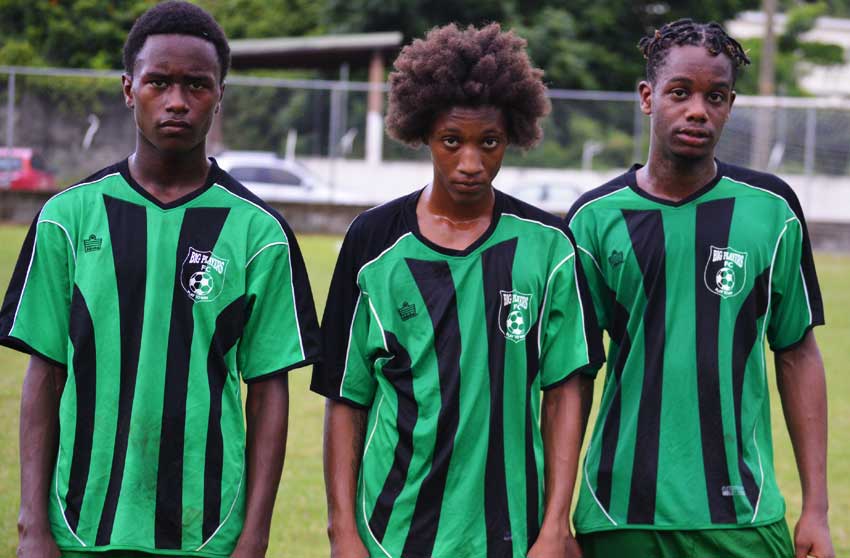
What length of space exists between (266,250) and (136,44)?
0.67 metres

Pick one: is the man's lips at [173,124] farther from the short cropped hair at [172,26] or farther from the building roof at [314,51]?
the building roof at [314,51]

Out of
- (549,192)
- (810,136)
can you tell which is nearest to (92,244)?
(549,192)

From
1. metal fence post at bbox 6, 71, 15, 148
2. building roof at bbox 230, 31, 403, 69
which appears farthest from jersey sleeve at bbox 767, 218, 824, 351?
building roof at bbox 230, 31, 403, 69

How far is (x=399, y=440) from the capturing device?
3145 millimetres

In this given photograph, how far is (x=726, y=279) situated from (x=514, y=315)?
68 centimetres

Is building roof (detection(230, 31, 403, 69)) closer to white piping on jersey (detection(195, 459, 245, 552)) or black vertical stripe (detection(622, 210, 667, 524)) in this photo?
black vertical stripe (detection(622, 210, 667, 524))

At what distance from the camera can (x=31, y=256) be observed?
3.12 m

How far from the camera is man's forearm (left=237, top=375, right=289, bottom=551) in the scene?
10.1 ft

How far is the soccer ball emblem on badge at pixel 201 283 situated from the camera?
3.11 meters


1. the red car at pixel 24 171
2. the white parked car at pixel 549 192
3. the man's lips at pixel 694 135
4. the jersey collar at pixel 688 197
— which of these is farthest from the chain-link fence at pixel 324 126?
the man's lips at pixel 694 135

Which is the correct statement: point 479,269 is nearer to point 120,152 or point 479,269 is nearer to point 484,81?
point 484,81

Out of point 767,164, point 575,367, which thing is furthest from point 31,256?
point 767,164

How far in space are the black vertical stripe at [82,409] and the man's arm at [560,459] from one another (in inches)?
46.1

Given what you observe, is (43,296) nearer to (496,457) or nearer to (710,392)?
(496,457)
